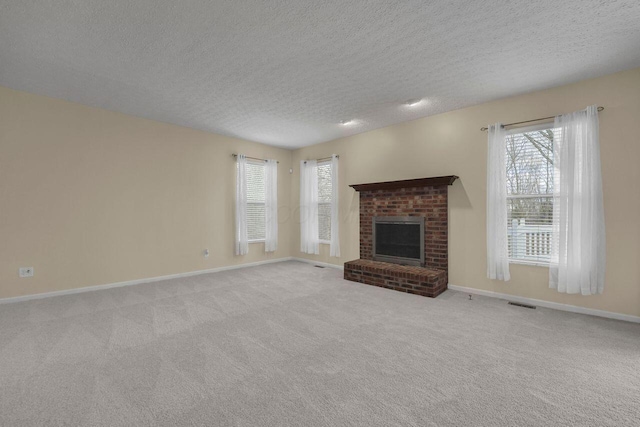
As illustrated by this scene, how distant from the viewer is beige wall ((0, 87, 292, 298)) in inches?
135

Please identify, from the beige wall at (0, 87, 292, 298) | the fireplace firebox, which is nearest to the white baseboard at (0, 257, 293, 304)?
the beige wall at (0, 87, 292, 298)

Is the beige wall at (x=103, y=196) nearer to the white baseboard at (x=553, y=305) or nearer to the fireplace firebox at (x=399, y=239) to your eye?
the fireplace firebox at (x=399, y=239)

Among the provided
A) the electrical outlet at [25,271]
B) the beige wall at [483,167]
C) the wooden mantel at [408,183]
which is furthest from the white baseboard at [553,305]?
the electrical outlet at [25,271]

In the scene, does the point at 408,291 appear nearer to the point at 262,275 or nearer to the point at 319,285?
the point at 319,285

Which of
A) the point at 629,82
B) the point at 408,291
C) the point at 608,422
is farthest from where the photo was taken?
the point at 408,291

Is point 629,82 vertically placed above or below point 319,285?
above

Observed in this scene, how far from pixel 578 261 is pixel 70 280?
6301mm

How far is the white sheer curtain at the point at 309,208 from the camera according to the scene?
5.90m

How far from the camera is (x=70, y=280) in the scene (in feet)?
Answer: 12.4

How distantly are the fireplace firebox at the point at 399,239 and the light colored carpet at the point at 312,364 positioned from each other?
1.07 m

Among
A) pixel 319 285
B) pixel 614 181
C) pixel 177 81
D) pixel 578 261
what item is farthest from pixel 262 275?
pixel 614 181

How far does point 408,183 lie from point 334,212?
1.66m

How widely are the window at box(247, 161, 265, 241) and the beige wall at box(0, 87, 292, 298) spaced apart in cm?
40

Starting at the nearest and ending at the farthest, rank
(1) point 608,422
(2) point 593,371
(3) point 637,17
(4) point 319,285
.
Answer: (1) point 608,422 → (2) point 593,371 → (3) point 637,17 → (4) point 319,285
